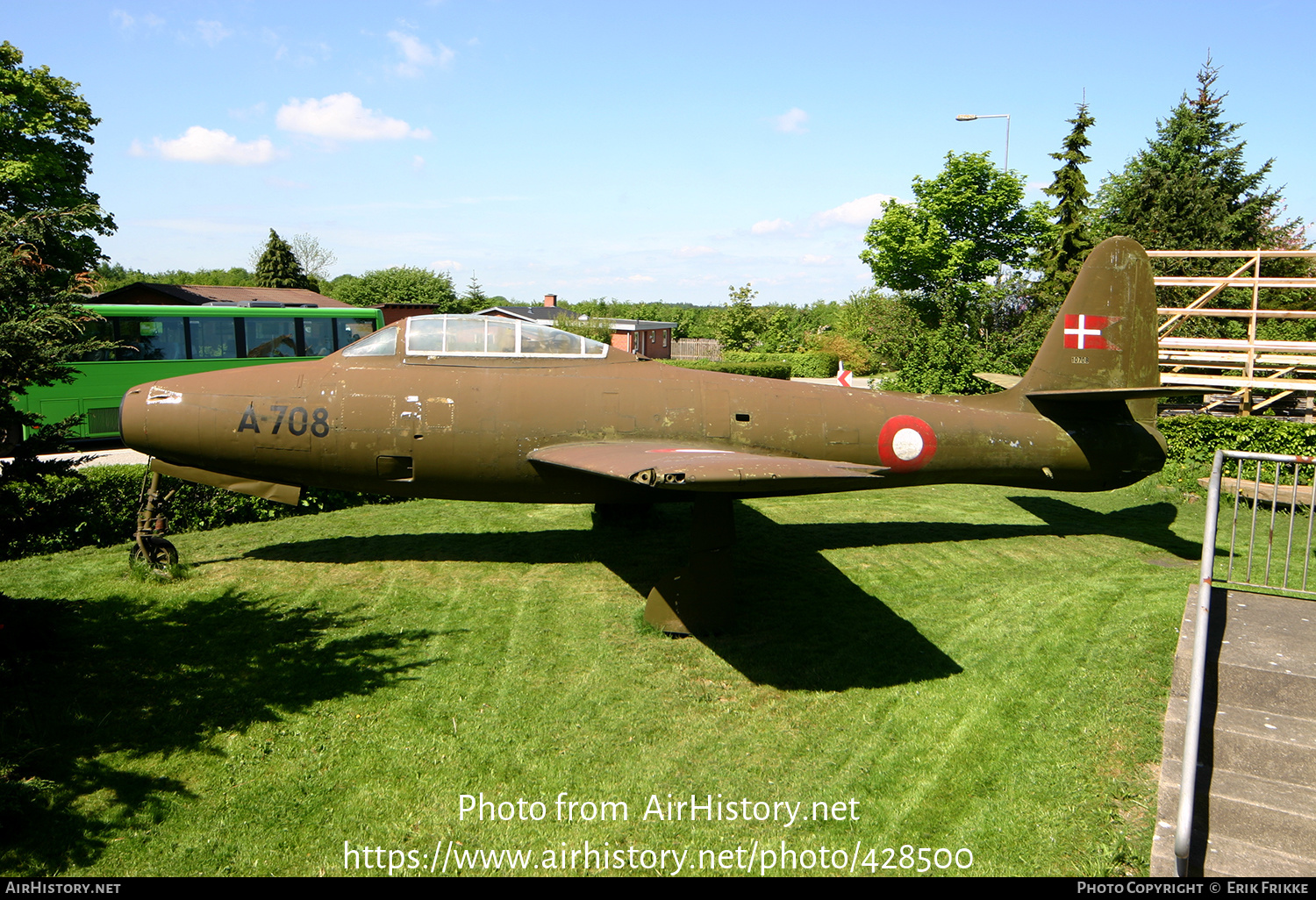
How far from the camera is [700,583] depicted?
8.65m

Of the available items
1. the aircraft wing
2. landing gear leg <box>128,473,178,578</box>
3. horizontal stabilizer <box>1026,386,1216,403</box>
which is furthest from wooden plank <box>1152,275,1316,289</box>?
landing gear leg <box>128,473,178,578</box>

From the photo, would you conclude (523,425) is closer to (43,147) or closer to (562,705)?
(562,705)

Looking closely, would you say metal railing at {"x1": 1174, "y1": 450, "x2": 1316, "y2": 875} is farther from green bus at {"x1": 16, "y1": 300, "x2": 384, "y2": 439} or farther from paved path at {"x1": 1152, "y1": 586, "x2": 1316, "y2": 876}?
green bus at {"x1": 16, "y1": 300, "x2": 384, "y2": 439}

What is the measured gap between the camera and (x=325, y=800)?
5.62m

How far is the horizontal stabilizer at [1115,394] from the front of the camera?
368 inches

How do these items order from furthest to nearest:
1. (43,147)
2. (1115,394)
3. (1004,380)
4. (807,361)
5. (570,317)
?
(570,317) < (807,361) < (43,147) < (1004,380) < (1115,394)

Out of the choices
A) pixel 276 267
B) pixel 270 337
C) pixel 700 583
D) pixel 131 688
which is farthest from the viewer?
pixel 276 267

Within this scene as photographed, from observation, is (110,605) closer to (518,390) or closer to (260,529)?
(260,529)

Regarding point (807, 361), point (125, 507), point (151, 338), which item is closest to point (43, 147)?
point (151, 338)

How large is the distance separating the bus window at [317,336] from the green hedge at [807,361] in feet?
114

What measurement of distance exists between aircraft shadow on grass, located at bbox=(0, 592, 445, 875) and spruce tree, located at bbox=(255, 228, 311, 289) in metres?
61.4

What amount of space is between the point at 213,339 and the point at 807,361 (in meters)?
42.2

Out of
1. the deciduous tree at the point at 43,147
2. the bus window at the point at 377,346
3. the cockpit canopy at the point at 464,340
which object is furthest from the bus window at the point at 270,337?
the cockpit canopy at the point at 464,340

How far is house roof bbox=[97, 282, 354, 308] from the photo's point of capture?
118 feet
